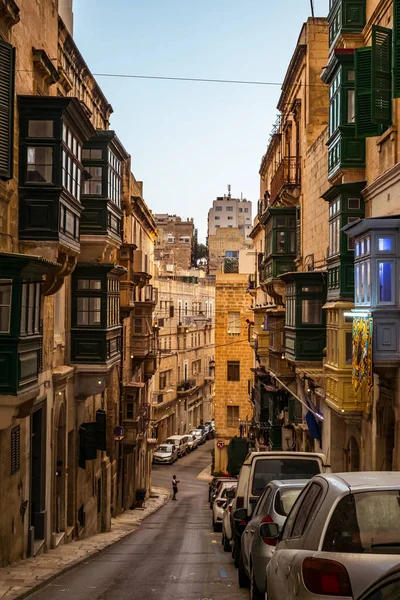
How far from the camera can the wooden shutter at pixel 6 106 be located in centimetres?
1484

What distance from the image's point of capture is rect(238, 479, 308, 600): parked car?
32.0ft

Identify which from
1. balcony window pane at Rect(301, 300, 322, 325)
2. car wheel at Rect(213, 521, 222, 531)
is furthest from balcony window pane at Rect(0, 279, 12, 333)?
car wheel at Rect(213, 521, 222, 531)

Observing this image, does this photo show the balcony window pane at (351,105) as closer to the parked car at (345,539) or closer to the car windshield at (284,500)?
the car windshield at (284,500)

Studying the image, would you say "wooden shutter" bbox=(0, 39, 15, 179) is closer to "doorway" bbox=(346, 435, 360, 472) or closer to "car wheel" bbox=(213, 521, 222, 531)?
"doorway" bbox=(346, 435, 360, 472)

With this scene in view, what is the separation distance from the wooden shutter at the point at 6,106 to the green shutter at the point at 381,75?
6.52 meters

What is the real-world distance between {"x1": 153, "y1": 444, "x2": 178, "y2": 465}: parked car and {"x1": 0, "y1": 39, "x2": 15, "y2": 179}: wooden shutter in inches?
1861

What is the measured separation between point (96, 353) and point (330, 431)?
22.5 feet

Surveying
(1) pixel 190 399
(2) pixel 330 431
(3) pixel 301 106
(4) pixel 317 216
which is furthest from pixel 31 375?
(1) pixel 190 399

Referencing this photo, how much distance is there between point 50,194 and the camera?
18.0 m

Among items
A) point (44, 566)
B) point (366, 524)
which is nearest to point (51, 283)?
point (44, 566)

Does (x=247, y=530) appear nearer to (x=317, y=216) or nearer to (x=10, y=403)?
(x=10, y=403)

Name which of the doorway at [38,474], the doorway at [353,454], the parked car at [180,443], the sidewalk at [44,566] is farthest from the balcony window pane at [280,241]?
the parked car at [180,443]

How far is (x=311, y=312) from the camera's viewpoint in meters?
26.8

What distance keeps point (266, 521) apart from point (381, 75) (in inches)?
384
